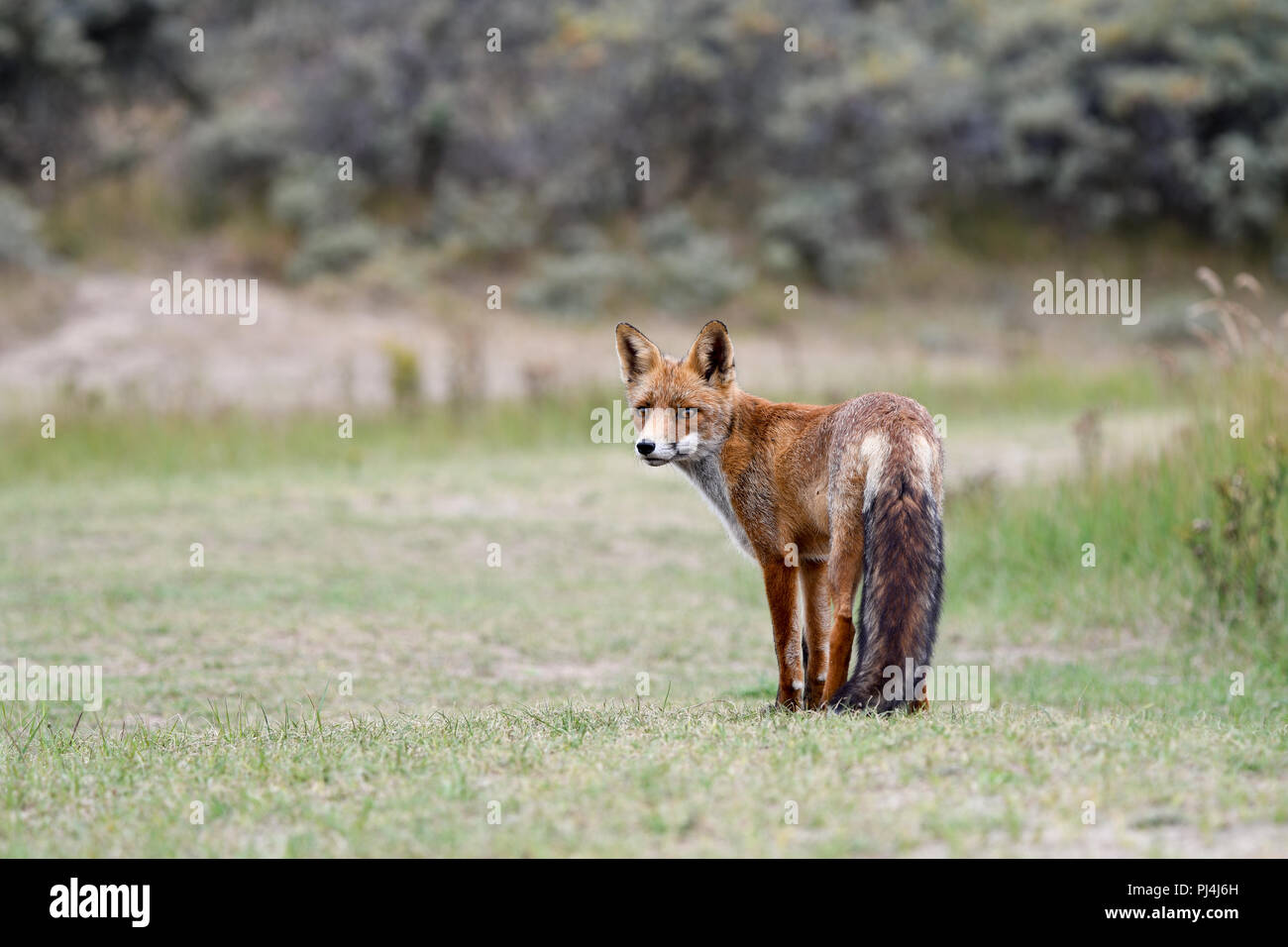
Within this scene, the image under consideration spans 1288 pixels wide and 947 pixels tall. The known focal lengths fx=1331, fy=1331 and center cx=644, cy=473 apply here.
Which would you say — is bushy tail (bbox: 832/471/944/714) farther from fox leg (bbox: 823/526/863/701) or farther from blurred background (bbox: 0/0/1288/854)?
blurred background (bbox: 0/0/1288/854)

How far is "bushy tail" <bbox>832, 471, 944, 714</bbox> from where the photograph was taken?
514cm

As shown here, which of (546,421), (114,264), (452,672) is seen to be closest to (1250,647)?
(452,672)

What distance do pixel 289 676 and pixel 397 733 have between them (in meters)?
2.65

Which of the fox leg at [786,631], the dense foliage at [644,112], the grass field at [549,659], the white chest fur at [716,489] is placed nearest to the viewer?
the grass field at [549,659]

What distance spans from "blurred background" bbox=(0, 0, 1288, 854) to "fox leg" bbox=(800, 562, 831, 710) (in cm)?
120

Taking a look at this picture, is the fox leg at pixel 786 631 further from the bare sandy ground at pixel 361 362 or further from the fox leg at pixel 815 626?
the bare sandy ground at pixel 361 362

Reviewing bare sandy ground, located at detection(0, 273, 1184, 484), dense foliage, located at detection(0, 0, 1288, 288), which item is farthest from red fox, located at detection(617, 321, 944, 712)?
dense foliage, located at detection(0, 0, 1288, 288)

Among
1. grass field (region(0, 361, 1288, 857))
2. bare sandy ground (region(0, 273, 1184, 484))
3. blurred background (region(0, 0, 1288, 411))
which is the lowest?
grass field (region(0, 361, 1288, 857))

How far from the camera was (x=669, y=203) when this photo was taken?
2861 centimetres

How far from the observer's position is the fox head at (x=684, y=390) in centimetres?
593

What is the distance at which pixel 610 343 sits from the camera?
23156 millimetres

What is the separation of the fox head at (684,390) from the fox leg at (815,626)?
2.37 ft

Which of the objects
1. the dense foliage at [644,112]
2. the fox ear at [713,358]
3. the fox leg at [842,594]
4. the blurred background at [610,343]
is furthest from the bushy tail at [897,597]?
the dense foliage at [644,112]
